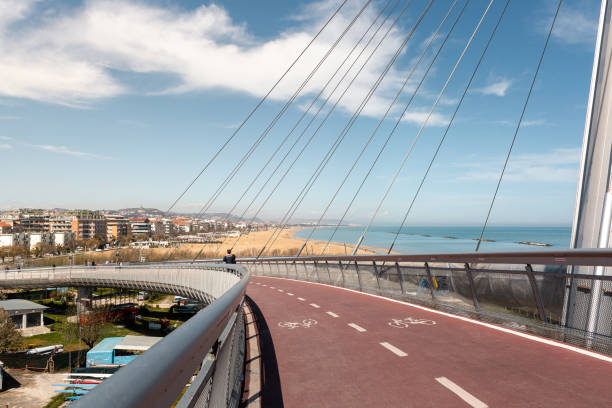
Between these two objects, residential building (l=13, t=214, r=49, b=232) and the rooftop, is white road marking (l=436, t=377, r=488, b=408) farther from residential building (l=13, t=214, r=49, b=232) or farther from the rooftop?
residential building (l=13, t=214, r=49, b=232)

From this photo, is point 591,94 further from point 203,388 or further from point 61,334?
Result: point 61,334

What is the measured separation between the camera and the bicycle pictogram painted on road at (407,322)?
28.5 ft

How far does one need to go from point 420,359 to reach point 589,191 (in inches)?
264

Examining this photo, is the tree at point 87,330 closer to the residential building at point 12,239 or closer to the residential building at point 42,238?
the residential building at point 12,239

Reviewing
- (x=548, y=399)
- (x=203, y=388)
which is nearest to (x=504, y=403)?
(x=548, y=399)

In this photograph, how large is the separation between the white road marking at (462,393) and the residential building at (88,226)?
185 metres

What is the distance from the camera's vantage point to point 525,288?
24.3ft

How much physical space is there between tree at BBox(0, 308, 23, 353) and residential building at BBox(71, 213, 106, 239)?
5433 inches

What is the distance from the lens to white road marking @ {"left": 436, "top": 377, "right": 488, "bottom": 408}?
4221mm

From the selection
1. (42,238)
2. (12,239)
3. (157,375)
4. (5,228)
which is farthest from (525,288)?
(5,228)

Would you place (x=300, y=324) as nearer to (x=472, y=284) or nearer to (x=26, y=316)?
(x=472, y=284)

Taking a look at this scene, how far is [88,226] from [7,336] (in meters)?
153

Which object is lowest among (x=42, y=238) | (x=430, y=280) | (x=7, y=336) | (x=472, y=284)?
(x=42, y=238)

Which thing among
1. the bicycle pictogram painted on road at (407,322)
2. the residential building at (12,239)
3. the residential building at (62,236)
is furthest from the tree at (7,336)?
the residential building at (62,236)
